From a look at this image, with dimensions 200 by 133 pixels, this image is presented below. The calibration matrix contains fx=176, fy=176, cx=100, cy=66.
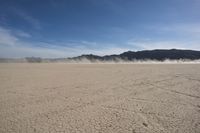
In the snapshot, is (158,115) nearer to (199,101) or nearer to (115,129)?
(115,129)

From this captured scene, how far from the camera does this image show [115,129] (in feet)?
11.0

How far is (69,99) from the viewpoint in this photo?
210 inches

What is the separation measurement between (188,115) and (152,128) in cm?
123

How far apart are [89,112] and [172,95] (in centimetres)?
314

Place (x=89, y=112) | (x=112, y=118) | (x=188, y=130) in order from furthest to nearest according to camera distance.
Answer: (x=89, y=112)
(x=112, y=118)
(x=188, y=130)

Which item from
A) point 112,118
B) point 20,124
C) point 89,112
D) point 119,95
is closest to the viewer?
point 20,124

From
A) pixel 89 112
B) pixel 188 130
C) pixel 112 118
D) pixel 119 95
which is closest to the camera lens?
pixel 188 130

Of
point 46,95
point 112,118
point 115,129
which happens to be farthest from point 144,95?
point 46,95

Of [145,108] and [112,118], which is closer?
[112,118]

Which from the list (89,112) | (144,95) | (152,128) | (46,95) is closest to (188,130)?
(152,128)

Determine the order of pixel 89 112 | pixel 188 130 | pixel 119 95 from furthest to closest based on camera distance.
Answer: pixel 119 95, pixel 89 112, pixel 188 130

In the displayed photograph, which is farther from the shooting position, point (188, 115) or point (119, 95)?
point (119, 95)

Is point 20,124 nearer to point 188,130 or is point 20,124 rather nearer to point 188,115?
point 188,130

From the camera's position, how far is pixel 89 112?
4234mm
